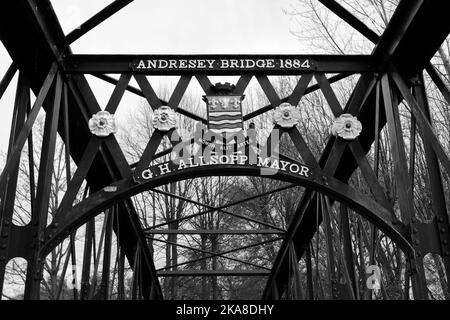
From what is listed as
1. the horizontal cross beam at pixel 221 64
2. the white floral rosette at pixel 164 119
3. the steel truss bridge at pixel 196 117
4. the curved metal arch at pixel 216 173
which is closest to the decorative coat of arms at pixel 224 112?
the steel truss bridge at pixel 196 117

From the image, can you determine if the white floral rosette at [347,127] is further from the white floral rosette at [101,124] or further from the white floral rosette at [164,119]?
the white floral rosette at [101,124]

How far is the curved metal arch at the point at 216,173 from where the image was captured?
21.7ft

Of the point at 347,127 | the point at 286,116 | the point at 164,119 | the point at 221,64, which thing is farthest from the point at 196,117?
the point at 347,127

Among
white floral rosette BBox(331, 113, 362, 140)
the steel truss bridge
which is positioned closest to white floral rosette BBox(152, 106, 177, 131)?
the steel truss bridge

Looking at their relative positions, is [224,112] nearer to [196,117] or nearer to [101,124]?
[196,117]

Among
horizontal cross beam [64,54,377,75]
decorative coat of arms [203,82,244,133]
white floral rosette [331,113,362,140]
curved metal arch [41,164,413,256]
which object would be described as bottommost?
curved metal arch [41,164,413,256]

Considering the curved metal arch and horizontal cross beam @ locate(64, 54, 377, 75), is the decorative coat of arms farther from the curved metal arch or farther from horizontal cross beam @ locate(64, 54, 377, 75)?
the curved metal arch

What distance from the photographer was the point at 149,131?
92.0ft

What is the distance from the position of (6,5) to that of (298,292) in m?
9.42

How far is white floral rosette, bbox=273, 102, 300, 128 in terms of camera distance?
7.50 m

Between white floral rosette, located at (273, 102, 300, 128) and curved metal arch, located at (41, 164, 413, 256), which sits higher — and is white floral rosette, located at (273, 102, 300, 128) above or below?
above

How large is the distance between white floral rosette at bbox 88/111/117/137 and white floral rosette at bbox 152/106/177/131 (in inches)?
24.7
